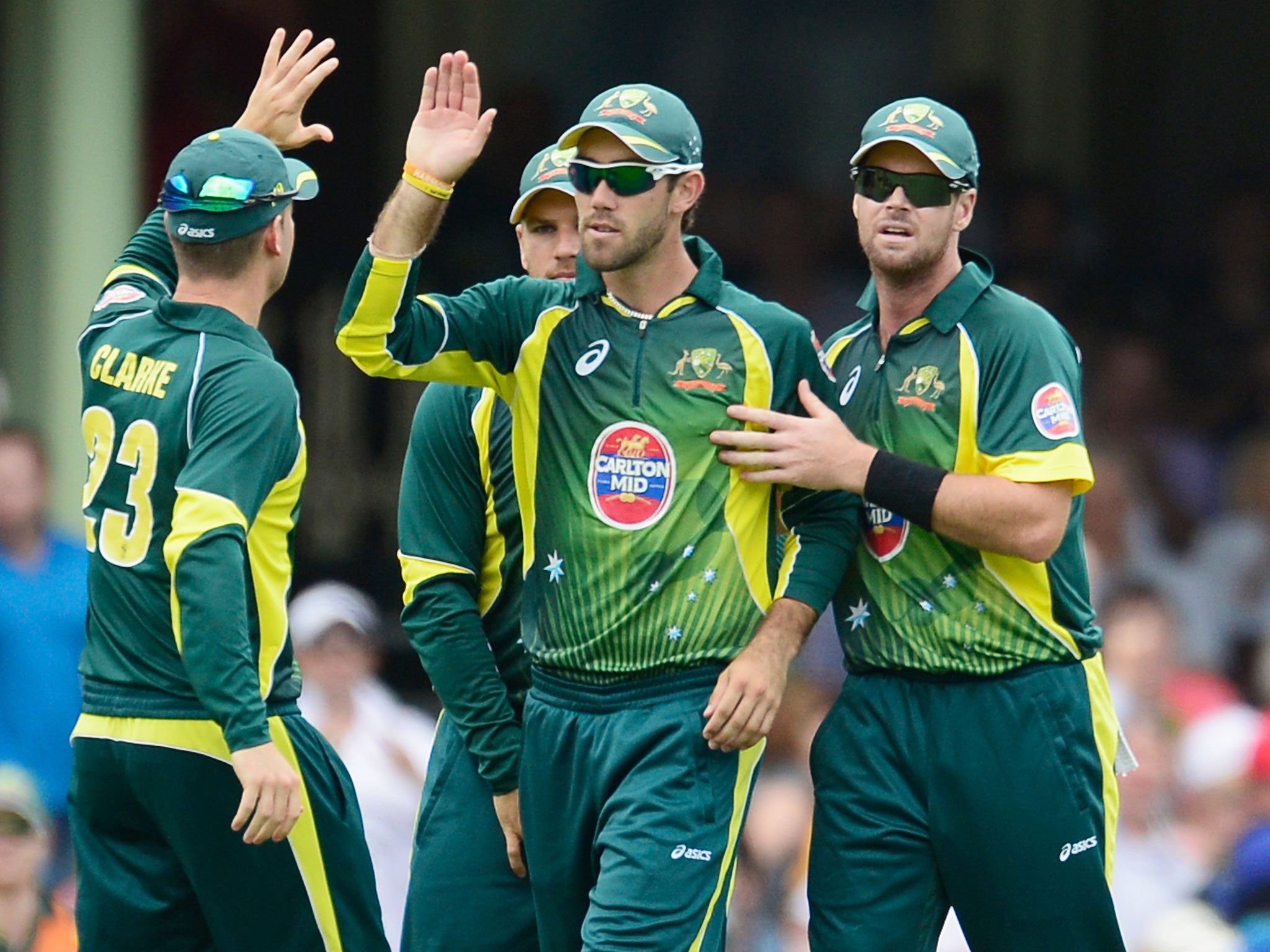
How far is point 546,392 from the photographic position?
192 inches

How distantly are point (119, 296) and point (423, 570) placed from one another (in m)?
0.91

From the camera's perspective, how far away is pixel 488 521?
5270mm

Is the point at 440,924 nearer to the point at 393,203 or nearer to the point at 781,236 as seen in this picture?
the point at 393,203

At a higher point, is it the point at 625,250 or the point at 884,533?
the point at 625,250

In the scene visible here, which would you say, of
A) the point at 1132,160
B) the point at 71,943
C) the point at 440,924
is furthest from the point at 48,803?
the point at 1132,160

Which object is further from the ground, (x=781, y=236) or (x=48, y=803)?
(x=781, y=236)

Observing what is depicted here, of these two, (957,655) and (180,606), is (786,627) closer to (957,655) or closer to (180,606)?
(957,655)

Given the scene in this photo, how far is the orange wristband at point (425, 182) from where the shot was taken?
4668 millimetres

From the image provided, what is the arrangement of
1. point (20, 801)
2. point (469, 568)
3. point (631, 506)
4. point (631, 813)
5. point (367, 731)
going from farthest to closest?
point (367, 731) < point (20, 801) < point (469, 568) < point (631, 506) < point (631, 813)

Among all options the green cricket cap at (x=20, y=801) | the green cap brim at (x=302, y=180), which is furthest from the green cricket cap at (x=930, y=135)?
the green cricket cap at (x=20, y=801)

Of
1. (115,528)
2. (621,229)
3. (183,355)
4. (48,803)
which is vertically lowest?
(48,803)

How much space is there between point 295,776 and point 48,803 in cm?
344

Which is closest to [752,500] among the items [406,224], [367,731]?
[406,224]

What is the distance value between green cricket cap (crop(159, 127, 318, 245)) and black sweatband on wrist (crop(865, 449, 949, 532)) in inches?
53.9
